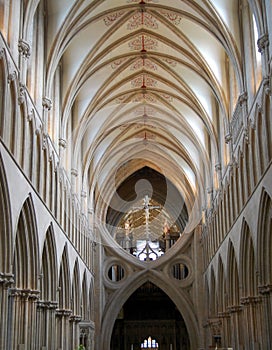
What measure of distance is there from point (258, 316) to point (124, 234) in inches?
959

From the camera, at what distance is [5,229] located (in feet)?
50.5

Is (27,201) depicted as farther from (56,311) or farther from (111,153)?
(111,153)

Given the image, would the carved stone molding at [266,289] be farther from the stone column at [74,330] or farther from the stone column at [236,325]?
the stone column at [74,330]

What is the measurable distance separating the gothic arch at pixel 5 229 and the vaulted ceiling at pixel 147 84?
7.03 m

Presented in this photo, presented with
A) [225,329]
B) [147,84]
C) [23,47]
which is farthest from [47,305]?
[147,84]

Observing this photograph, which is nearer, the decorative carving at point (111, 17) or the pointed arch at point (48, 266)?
the pointed arch at point (48, 266)

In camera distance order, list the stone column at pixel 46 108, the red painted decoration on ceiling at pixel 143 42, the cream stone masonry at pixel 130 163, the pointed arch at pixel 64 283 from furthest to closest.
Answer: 1. the red painted decoration on ceiling at pixel 143 42
2. the pointed arch at pixel 64 283
3. the stone column at pixel 46 108
4. the cream stone masonry at pixel 130 163

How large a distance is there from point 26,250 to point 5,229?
2963mm

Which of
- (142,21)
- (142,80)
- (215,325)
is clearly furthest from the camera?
(215,325)

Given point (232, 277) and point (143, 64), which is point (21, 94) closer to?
point (232, 277)

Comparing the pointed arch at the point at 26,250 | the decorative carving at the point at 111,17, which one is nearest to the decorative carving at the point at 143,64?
the decorative carving at the point at 111,17

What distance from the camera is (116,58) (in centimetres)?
2698

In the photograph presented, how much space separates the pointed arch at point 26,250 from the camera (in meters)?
18.0

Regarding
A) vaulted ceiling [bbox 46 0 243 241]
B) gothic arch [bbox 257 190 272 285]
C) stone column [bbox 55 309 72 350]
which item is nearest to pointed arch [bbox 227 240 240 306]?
vaulted ceiling [bbox 46 0 243 241]
